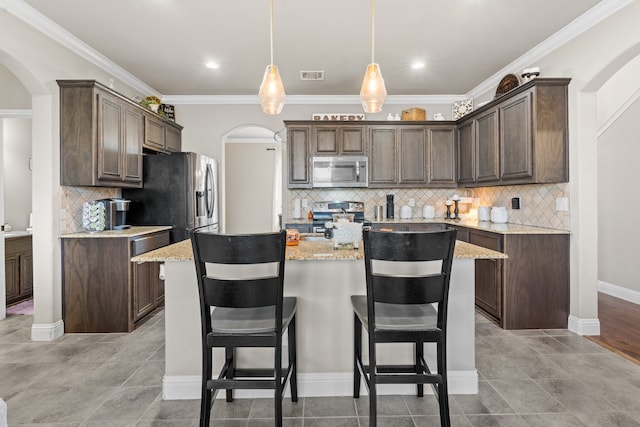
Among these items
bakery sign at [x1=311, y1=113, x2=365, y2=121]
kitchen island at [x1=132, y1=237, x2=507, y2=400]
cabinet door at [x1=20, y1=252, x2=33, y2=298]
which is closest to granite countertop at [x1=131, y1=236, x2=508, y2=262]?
kitchen island at [x1=132, y1=237, x2=507, y2=400]

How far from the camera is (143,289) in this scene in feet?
10.8

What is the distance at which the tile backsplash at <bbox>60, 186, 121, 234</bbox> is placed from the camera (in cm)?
304

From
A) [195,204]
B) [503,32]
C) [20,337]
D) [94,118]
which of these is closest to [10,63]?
[94,118]

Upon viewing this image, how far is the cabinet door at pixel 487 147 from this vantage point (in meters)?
3.70

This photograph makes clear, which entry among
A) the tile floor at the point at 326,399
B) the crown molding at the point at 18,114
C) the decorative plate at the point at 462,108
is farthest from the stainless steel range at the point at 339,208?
the crown molding at the point at 18,114

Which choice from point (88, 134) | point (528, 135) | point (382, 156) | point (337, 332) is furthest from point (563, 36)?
point (88, 134)

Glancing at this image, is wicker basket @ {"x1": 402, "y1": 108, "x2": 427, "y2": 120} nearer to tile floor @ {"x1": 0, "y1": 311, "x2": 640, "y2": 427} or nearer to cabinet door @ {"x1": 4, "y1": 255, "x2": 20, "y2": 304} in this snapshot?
tile floor @ {"x1": 0, "y1": 311, "x2": 640, "y2": 427}

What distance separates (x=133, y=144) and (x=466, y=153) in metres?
4.02

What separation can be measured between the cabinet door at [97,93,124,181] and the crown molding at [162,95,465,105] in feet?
5.42

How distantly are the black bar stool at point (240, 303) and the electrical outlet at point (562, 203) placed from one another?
9.26 feet

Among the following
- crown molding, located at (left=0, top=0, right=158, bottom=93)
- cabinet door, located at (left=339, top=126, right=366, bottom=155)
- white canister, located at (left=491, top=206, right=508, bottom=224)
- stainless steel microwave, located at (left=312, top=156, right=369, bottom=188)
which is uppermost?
crown molding, located at (left=0, top=0, right=158, bottom=93)

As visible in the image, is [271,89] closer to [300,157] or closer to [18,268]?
[300,157]

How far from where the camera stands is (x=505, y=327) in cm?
310

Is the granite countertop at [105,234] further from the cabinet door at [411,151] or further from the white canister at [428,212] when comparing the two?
the white canister at [428,212]
